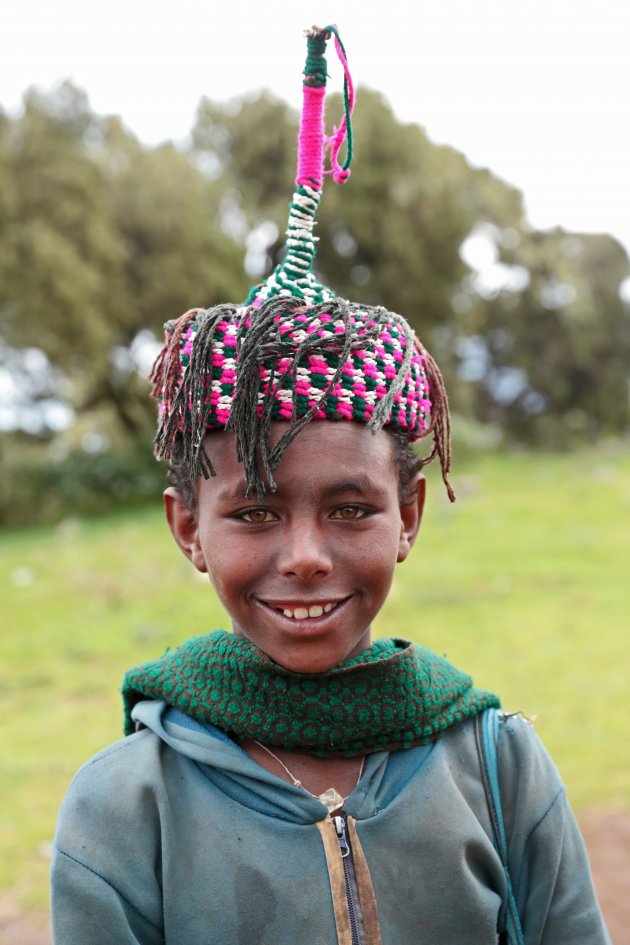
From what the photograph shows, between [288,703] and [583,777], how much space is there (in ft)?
11.7

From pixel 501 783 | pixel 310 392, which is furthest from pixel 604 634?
pixel 310 392

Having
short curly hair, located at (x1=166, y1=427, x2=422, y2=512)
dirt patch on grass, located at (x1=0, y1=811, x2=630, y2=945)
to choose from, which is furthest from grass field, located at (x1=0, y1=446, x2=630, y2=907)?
short curly hair, located at (x1=166, y1=427, x2=422, y2=512)

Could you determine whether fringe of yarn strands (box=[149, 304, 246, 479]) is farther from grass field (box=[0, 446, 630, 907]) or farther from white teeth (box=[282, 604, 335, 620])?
grass field (box=[0, 446, 630, 907])

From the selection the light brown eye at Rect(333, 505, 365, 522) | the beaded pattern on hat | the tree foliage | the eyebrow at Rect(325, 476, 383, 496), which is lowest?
the light brown eye at Rect(333, 505, 365, 522)

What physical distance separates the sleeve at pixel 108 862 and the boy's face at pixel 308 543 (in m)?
0.35

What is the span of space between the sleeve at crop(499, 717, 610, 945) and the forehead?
631 millimetres

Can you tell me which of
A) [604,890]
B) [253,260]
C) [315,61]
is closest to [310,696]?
[315,61]

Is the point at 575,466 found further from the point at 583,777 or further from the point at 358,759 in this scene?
the point at 358,759

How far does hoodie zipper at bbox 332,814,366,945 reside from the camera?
1542mm

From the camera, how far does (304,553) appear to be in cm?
147

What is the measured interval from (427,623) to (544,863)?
17.8 feet

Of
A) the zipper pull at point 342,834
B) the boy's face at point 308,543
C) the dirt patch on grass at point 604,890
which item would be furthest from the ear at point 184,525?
the dirt patch on grass at point 604,890

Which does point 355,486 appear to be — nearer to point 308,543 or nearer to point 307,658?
point 308,543

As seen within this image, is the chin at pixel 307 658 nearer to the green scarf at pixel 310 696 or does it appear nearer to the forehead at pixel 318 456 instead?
the green scarf at pixel 310 696
